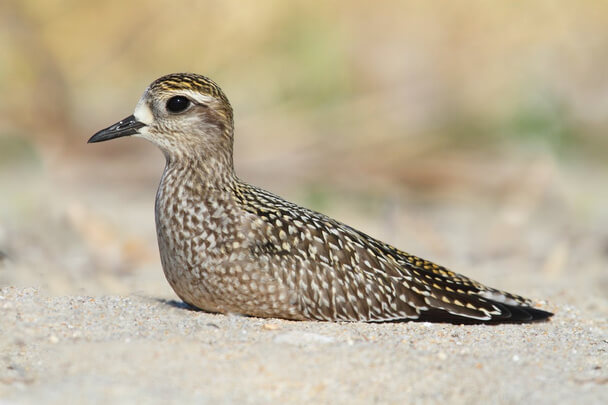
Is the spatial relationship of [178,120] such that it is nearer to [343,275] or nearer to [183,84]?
[183,84]

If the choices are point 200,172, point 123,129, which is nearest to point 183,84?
point 123,129

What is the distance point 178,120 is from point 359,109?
8.26m

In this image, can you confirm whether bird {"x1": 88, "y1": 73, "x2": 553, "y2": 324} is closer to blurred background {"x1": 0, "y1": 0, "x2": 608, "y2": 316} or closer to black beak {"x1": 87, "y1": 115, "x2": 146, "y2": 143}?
black beak {"x1": 87, "y1": 115, "x2": 146, "y2": 143}

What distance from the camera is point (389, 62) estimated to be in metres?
15.5

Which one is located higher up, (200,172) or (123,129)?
(123,129)

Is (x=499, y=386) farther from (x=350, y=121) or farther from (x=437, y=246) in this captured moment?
(x=350, y=121)

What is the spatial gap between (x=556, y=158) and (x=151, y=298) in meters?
7.50

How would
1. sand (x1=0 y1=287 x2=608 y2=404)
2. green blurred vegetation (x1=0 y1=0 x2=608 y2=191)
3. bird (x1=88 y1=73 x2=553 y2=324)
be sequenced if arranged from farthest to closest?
green blurred vegetation (x1=0 y1=0 x2=608 y2=191)
bird (x1=88 y1=73 x2=553 y2=324)
sand (x1=0 y1=287 x2=608 y2=404)

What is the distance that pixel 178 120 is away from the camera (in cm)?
626

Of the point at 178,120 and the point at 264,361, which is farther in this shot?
the point at 178,120

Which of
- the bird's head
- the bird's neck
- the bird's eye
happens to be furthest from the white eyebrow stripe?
the bird's neck

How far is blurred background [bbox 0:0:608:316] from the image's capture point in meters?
12.0

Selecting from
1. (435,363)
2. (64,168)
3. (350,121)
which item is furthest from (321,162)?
(435,363)

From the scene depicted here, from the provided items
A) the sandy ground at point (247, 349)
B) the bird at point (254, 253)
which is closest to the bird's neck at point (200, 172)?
the bird at point (254, 253)
